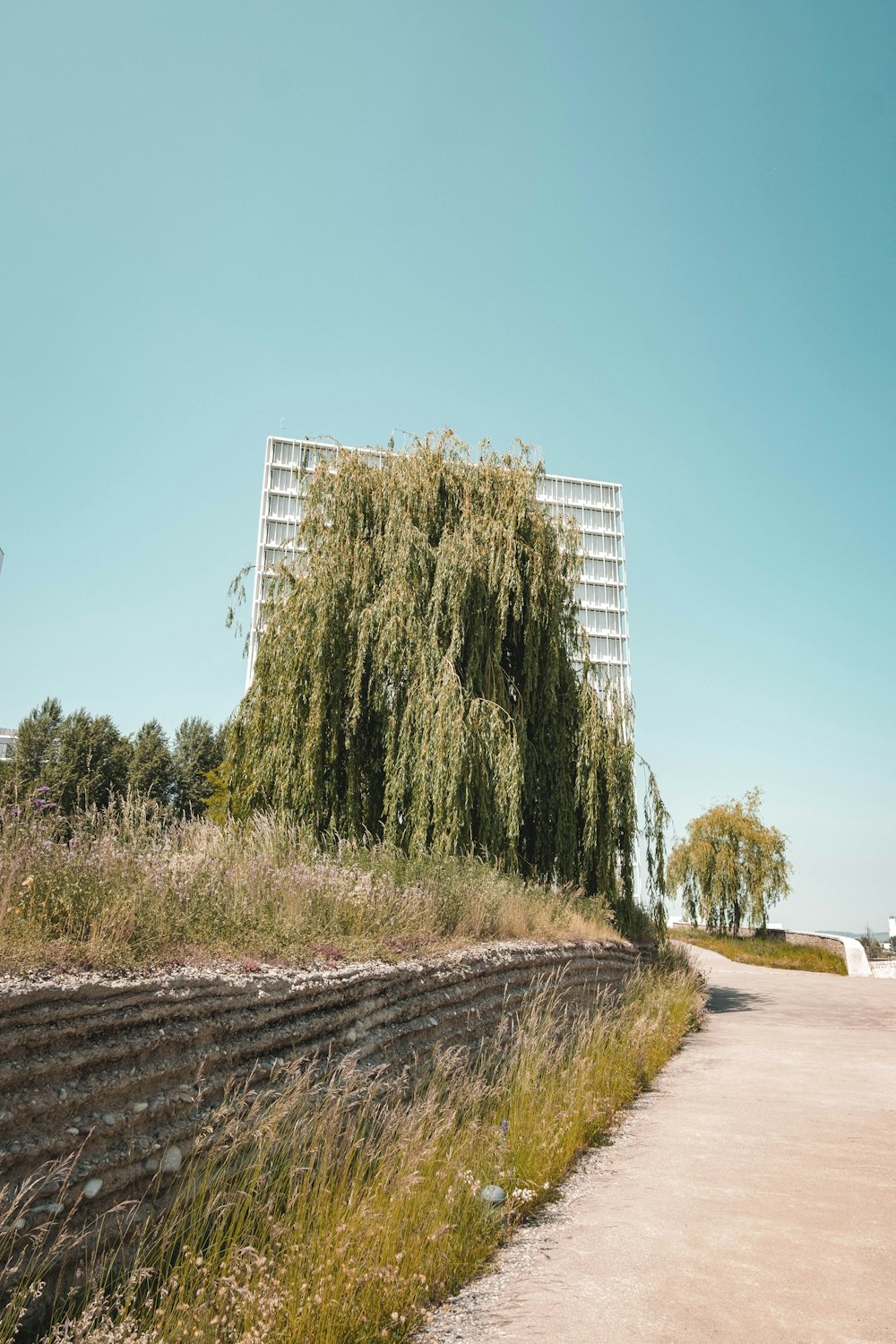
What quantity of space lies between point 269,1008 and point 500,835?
7121 millimetres

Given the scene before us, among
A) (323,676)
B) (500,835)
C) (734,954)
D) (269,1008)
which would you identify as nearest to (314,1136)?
(269,1008)

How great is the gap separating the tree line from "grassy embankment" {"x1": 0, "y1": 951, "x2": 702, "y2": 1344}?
104ft

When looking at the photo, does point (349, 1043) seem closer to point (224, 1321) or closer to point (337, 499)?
point (224, 1321)

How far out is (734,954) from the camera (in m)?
28.5

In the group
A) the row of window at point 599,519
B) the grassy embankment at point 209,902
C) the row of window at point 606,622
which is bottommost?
the grassy embankment at point 209,902

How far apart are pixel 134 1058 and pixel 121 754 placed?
122 feet

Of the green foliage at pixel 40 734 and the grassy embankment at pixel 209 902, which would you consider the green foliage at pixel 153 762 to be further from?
the grassy embankment at pixel 209 902

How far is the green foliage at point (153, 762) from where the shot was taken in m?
38.2

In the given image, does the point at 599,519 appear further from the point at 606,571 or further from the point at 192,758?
the point at 192,758

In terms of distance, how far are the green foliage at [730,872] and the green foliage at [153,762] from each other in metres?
22.4

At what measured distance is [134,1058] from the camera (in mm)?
3135

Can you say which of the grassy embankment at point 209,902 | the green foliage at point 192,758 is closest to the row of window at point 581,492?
the green foliage at point 192,758

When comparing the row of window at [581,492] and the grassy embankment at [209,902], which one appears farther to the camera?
the row of window at [581,492]

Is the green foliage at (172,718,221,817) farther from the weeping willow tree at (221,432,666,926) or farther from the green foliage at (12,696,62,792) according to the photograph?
the weeping willow tree at (221,432,666,926)
